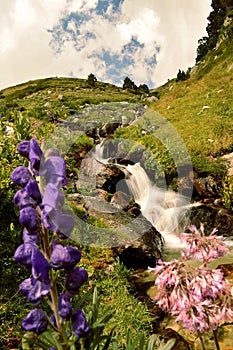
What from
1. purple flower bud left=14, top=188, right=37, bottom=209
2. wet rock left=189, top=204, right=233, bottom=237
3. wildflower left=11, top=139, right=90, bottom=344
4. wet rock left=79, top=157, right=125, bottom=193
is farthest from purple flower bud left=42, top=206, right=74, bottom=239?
wet rock left=79, top=157, right=125, bottom=193

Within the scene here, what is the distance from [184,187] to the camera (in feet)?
40.9

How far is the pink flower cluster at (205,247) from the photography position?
267 cm

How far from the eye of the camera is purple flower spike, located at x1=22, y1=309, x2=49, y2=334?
1385 millimetres

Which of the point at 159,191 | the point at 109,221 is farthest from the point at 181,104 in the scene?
the point at 109,221

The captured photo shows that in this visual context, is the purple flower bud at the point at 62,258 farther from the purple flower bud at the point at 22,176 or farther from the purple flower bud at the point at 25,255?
the purple flower bud at the point at 22,176

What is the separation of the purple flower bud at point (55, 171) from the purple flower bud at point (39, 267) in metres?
0.30

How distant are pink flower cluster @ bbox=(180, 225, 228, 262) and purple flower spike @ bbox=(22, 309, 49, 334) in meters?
1.59

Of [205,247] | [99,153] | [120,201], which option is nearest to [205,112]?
[99,153]

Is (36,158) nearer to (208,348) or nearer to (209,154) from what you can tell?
(208,348)

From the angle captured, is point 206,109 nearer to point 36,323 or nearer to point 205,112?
point 205,112

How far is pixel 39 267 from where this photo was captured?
130cm

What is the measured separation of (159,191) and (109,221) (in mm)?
5569

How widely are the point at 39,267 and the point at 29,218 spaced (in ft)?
0.67

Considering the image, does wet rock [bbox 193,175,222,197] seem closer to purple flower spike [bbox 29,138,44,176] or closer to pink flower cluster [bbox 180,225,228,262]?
pink flower cluster [bbox 180,225,228,262]
